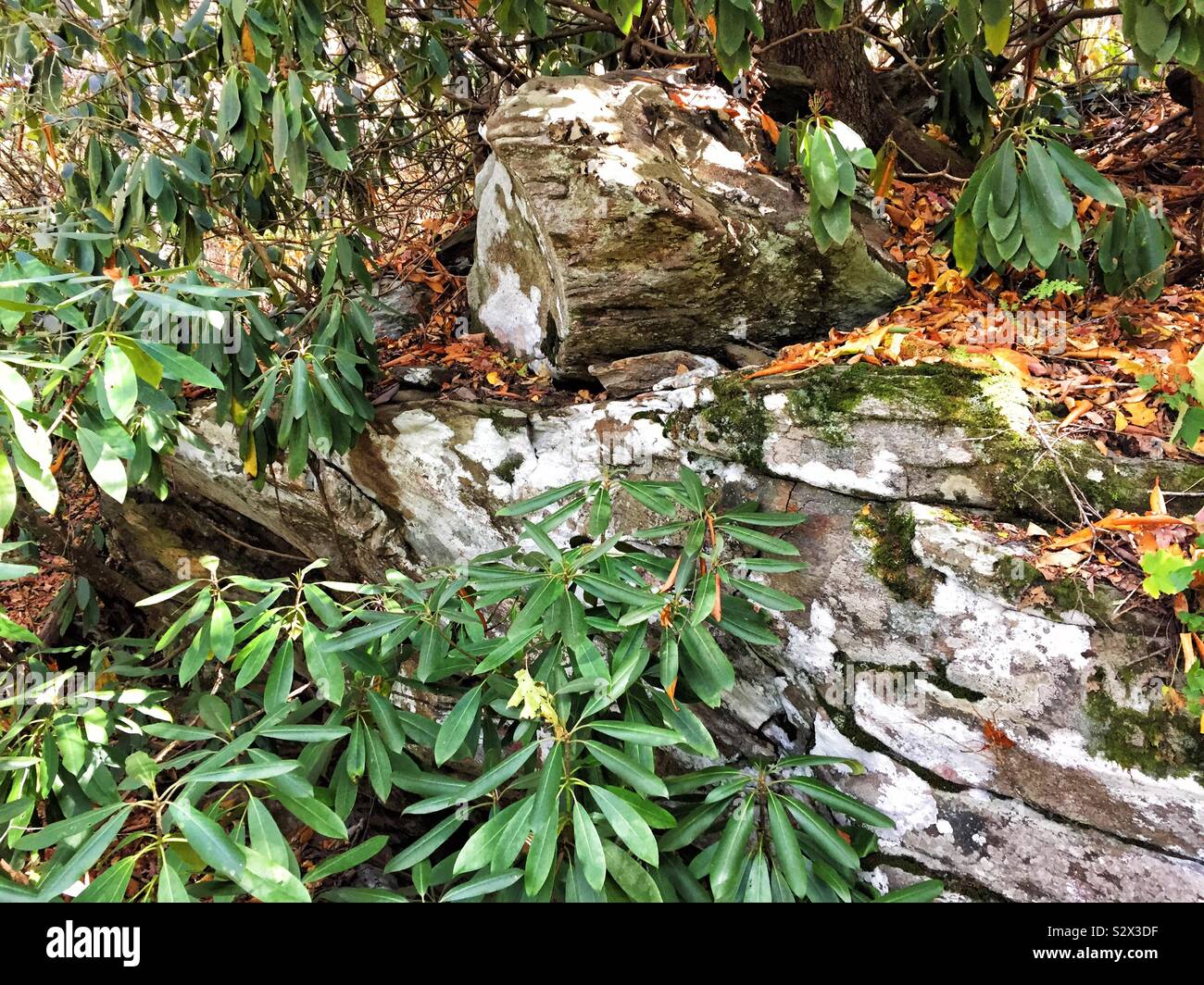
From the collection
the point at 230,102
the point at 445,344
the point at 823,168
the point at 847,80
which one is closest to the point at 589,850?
the point at 823,168

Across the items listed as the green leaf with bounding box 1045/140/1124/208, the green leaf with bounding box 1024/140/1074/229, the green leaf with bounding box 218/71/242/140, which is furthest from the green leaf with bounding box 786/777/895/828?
the green leaf with bounding box 218/71/242/140

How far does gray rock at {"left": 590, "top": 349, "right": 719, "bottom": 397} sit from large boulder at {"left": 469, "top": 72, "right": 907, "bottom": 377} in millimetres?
61

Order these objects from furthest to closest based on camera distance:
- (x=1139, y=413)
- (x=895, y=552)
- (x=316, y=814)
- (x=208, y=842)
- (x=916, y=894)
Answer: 1. (x=895, y=552)
2. (x=1139, y=413)
3. (x=916, y=894)
4. (x=316, y=814)
5. (x=208, y=842)

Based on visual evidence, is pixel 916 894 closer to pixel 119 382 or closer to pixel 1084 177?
pixel 1084 177

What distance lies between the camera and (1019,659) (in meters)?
1.75

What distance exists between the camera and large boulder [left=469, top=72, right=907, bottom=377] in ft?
8.05

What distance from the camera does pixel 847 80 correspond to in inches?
122

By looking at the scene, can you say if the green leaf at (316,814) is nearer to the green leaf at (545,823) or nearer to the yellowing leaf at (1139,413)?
the green leaf at (545,823)

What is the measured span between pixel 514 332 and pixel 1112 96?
290cm

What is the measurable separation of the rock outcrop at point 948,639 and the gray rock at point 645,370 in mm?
91

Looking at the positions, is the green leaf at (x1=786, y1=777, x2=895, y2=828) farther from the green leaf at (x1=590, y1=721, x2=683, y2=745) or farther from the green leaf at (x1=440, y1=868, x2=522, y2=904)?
the green leaf at (x1=440, y1=868, x2=522, y2=904)

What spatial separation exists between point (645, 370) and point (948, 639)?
48.3 inches
